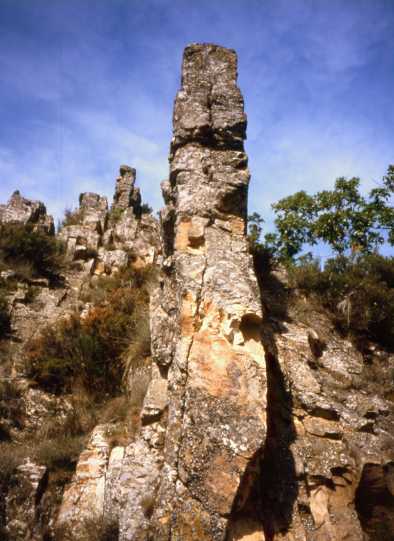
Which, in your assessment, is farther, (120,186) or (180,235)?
(120,186)

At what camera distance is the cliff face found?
393 cm

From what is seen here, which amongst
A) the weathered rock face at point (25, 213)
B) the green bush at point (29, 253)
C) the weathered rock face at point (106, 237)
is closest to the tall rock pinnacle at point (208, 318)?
the green bush at point (29, 253)

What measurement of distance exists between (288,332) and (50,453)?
409 centimetres

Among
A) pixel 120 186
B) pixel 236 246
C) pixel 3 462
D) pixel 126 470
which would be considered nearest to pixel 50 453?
pixel 3 462

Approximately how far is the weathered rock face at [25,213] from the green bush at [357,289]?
9694 millimetres

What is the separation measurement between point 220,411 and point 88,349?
4323 millimetres

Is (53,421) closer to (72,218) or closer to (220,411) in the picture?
(220,411)

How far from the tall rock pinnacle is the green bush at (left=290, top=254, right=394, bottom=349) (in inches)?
117

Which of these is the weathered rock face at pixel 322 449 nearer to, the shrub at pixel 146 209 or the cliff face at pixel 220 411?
the cliff face at pixel 220 411

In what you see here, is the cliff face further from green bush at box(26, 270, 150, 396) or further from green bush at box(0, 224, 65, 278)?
green bush at box(0, 224, 65, 278)

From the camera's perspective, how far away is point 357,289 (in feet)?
26.1

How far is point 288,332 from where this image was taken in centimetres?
632

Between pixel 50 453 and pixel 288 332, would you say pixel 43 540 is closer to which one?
pixel 50 453

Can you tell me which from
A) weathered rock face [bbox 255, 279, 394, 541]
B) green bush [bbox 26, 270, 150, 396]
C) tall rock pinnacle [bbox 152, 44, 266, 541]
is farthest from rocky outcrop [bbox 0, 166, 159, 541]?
weathered rock face [bbox 255, 279, 394, 541]
